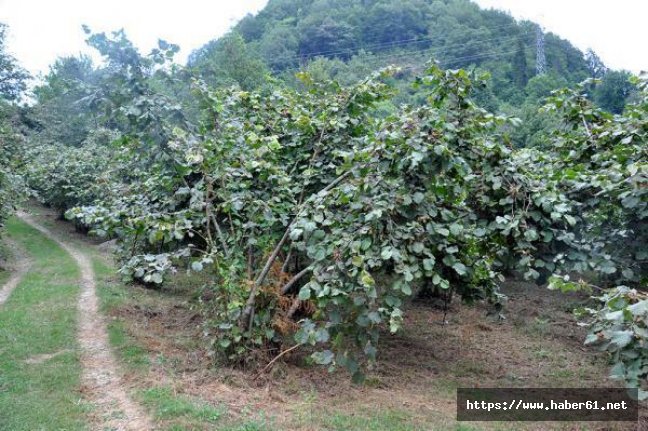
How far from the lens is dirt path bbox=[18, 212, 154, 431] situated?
4828 millimetres

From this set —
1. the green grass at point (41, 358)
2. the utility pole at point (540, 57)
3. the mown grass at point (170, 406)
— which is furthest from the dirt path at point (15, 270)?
the utility pole at point (540, 57)

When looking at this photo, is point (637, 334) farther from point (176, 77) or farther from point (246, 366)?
point (176, 77)

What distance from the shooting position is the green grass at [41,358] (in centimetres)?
495

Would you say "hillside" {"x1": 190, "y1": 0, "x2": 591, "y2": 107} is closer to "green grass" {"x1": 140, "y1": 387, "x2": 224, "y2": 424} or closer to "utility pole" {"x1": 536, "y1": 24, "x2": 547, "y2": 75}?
"utility pole" {"x1": 536, "y1": 24, "x2": 547, "y2": 75}

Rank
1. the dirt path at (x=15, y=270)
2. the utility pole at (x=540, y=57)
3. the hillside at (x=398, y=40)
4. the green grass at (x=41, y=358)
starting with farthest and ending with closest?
the hillside at (x=398, y=40), the utility pole at (x=540, y=57), the dirt path at (x=15, y=270), the green grass at (x=41, y=358)

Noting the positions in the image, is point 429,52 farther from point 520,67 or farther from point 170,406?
point 170,406

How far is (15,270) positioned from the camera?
15.0 m

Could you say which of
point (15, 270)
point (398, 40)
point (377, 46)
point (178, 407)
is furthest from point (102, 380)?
point (398, 40)

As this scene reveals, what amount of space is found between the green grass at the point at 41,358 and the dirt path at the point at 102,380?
0.43 ft

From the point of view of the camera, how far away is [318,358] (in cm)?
450

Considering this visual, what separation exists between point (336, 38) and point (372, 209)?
59965 millimetres

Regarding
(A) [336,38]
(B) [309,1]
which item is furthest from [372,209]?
(B) [309,1]

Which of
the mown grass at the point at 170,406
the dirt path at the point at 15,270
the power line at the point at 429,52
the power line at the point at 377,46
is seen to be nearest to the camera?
the mown grass at the point at 170,406

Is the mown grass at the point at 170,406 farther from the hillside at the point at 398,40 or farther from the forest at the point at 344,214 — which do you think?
the hillside at the point at 398,40
